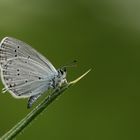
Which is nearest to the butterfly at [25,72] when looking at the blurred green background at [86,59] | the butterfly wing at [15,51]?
the butterfly wing at [15,51]

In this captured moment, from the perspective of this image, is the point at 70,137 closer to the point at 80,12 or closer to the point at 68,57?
the point at 68,57

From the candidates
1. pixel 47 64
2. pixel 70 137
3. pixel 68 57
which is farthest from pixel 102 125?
pixel 47 64

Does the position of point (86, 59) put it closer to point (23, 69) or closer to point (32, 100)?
point (23, 69)

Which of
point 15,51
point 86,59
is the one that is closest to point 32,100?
point 15,51

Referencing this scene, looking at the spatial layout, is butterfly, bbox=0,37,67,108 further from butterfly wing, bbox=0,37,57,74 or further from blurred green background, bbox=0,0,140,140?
blurred green background, bbox=0,0,140,140

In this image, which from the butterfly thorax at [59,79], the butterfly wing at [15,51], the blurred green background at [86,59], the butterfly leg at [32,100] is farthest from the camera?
the blurred green background at [86,59]

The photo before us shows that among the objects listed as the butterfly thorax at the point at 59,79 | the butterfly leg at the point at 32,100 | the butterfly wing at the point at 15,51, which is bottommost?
the butterfly leg at the point at 32,100

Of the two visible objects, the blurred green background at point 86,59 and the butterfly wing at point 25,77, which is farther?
the blurred green background at point 86,59

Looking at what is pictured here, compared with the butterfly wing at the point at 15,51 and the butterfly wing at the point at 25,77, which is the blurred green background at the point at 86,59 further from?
the butterfly wing at the point at 15,51
